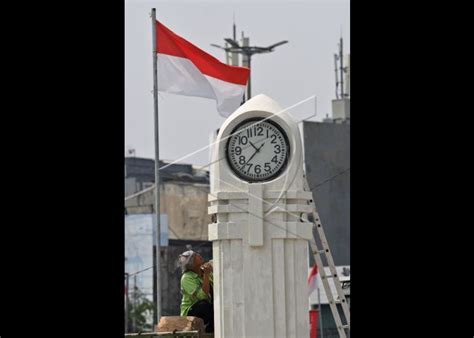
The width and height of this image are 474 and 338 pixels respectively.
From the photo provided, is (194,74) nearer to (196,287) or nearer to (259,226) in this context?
Answer: (196,287)

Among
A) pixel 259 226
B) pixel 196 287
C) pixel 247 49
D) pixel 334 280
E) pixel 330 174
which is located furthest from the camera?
pixel 330 174

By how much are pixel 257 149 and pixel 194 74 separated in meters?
2.78

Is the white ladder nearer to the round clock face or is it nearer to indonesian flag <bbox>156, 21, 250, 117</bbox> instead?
the round clock face

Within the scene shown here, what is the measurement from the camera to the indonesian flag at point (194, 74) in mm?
15195

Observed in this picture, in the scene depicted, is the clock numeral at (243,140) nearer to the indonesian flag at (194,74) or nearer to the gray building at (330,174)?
the indonesian flag at (194,74)

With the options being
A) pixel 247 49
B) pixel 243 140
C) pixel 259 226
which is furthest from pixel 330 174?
pixel 259 226

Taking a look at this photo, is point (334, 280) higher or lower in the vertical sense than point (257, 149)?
lower

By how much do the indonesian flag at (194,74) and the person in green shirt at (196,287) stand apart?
1972 mm

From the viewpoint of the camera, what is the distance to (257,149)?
12.8m

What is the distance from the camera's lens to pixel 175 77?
49.9 feet

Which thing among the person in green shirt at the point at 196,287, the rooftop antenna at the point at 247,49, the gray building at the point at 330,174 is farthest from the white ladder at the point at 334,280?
the gray building at the point at 330,174
